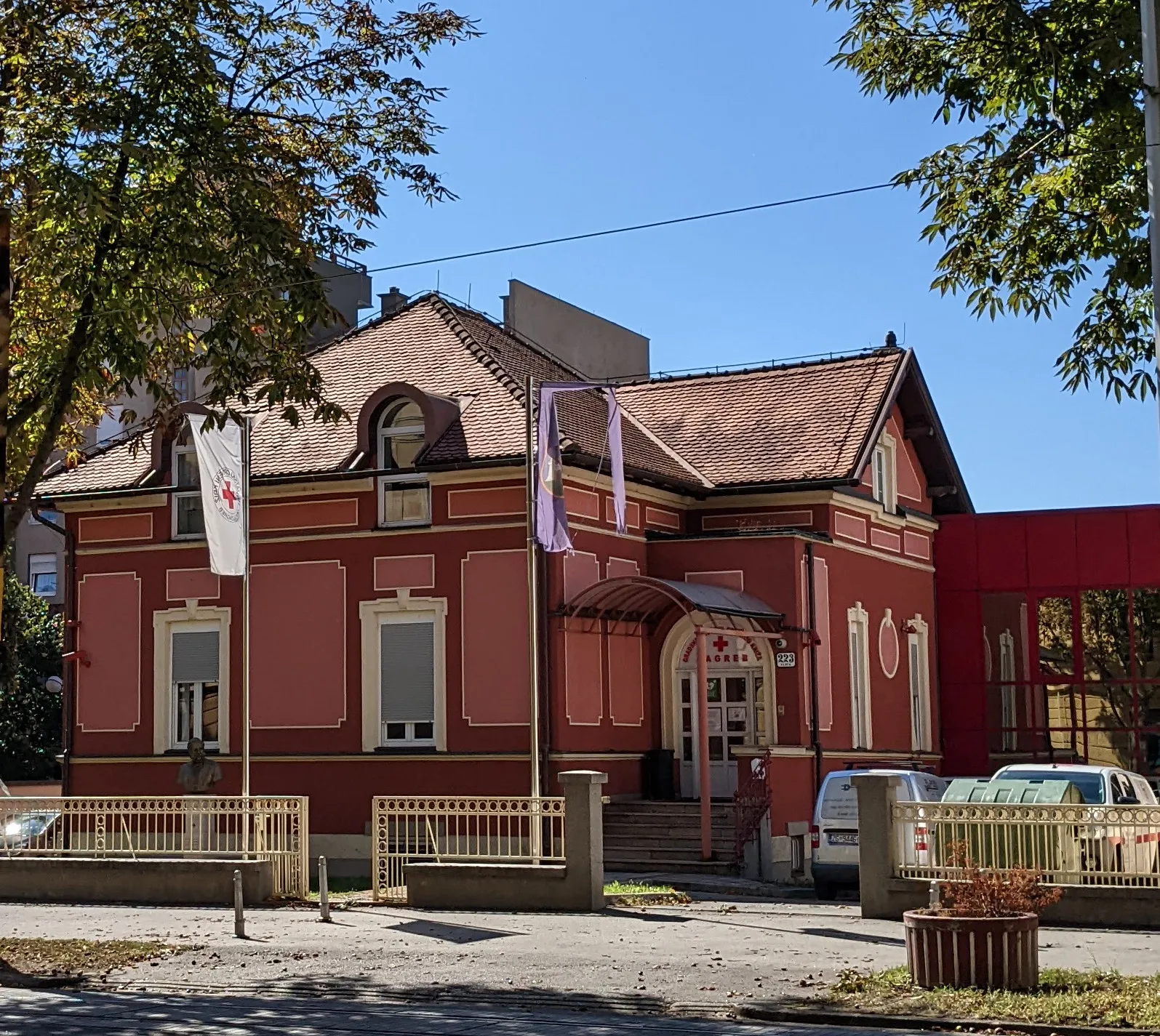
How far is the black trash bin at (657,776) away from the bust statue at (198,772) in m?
7.15

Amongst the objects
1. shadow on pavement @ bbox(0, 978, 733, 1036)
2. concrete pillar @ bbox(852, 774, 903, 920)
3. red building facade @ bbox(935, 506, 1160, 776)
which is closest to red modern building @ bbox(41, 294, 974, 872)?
red building facade @ bbox(935, 506, 1160, 776)

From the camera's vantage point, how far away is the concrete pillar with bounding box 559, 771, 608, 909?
1955cm

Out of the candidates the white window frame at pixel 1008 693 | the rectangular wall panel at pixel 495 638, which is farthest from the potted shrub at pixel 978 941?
the white window frame at pixel 1008 693

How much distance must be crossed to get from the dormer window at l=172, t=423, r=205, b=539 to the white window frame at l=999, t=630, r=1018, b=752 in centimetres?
1715

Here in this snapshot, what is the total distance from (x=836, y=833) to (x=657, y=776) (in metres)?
6.43

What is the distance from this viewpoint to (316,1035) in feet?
40.0

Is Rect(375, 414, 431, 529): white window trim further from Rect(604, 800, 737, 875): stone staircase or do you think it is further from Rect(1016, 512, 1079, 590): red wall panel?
Rect(1016, 512, 1079, 590): red wall panel

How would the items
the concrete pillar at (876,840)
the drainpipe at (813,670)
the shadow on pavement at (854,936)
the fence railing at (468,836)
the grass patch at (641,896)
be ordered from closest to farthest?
the shadow on pavement at (854,936) < the concrete pillar at (876,840) < the fence railing at (468,836) < the grass patch at (641,896) < the drainpipe at (813,670)

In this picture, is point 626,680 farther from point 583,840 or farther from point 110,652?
point 583,840

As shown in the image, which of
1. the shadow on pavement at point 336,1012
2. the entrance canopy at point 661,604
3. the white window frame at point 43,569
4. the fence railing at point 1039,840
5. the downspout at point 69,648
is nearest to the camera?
the shadow on pavement at point 336,1012

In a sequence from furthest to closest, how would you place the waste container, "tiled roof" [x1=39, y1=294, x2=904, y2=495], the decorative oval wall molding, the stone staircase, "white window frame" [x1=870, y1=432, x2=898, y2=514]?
"white window frame" [x1=870, y1=432, x2=898, y2=514]
the decorative oval wall molding
"tiled roof" [x1=39, y1=294, x2=904, y2=495]
the stone staircase
the waste container

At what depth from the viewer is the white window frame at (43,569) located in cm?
Result: 5450

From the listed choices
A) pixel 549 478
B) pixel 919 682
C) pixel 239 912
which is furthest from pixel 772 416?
pixel 239 912

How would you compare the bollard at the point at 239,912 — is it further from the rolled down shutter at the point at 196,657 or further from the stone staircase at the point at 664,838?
the rolled down shutter at the point at 196,657
